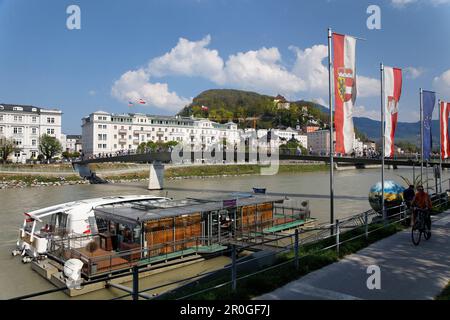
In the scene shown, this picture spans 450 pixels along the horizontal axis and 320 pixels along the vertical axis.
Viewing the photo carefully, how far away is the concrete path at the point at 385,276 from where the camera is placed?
258 inches

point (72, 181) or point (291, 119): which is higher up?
point (291, 119)

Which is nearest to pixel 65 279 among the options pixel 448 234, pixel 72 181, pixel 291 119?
pixel 448 234

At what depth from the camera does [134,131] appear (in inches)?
4279

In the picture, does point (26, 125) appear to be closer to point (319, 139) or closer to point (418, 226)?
point (418, 226)

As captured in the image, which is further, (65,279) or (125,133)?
(125,133)

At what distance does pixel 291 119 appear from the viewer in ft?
639

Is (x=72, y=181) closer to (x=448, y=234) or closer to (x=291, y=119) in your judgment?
(x=448, y=234)

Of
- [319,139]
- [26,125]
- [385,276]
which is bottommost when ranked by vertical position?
[385,276]

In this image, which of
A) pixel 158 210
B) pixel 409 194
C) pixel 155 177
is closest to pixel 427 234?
pixel 409 194

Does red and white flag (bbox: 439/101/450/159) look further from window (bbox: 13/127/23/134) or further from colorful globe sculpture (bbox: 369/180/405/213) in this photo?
window (bbox: 13/127/23/134)

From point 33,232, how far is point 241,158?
50945mm

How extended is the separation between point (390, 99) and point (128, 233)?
39.5 ft

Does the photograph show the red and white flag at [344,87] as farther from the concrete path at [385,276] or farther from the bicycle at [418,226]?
the concrete path at [385,276]

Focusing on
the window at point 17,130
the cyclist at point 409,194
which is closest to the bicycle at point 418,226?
the cyclist at point 409,194
